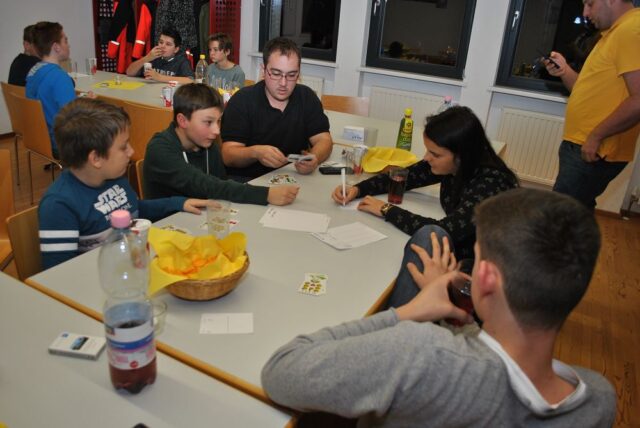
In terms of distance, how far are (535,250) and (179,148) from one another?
1626 millimetres

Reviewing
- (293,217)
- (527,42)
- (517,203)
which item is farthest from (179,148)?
(527,42)

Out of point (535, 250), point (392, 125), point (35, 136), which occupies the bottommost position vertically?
point (35, 136)

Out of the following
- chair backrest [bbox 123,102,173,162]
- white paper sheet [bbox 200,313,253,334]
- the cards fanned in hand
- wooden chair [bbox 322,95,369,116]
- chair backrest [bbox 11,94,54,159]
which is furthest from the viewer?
wooden chair [bbox 322,95,369,116]

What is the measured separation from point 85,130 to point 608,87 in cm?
240

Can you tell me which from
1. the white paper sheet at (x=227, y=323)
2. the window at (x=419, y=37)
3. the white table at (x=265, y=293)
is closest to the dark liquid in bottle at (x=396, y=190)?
the white table at (x=265, y=293)

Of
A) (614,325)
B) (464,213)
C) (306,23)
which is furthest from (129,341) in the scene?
(306,23)

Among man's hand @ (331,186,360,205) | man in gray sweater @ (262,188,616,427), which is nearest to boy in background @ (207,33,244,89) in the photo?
man's hand @ (331,186,360,205)

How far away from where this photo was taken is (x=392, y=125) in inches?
135

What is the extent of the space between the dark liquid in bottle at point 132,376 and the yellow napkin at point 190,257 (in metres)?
0.27

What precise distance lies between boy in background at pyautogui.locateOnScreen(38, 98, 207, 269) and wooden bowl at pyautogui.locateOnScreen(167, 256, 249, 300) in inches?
20.7

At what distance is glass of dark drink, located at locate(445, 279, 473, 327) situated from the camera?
4.30 ft

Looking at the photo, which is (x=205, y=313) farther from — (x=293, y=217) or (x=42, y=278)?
(x=293, y=217)

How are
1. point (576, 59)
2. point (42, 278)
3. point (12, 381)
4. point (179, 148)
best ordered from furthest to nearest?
point (576, 59) < point (179, 148) < point (42, 278) < point (12, 381)

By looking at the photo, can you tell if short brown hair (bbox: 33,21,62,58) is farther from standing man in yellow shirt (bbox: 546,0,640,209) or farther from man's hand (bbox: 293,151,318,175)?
standing man in yellow shirt (bbox: 546,0,640,209)
